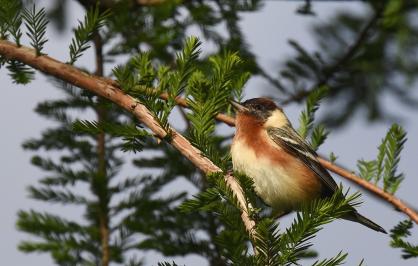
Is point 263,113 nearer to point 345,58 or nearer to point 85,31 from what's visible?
point 345,58

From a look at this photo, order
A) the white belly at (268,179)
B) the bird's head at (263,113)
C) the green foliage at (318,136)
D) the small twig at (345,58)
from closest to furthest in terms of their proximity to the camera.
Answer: the green foliage at (318,136) → the white belly at (268,179) → the small twig at (345,58) → the bird's head at (263,113)

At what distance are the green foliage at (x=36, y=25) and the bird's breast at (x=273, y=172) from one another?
5.60 feet

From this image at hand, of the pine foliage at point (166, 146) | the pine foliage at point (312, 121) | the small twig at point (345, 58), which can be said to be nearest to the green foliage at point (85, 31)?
the pine foliage at point (166, 146)

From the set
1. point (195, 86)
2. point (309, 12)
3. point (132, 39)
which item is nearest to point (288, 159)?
point (309, 12)

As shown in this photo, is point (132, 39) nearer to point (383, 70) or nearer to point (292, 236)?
point (292, 236)

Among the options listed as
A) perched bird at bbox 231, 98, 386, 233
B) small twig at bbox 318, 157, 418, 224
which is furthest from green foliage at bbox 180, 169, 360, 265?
perched bird at bbox 231, 98, 386, 233

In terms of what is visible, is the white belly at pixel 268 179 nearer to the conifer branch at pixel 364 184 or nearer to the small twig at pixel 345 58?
the conifer branch at pixel 364 184

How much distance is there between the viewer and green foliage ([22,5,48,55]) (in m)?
3.46

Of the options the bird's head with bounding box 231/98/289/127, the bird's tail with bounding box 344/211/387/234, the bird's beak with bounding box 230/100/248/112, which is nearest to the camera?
the bird's beak with bounding box 230/100/248/112

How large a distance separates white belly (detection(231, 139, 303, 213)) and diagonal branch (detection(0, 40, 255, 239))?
1335 mm

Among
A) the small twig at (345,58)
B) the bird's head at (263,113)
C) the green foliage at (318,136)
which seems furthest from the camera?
the bird's head at (263,113)

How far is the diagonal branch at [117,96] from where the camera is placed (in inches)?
125

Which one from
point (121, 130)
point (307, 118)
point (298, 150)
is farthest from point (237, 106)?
point (121, 130)

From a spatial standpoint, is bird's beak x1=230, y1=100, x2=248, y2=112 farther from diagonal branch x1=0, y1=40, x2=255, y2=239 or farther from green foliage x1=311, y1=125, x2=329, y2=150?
diagonal branch x1=0, y1=40, x2=255, y2=239
